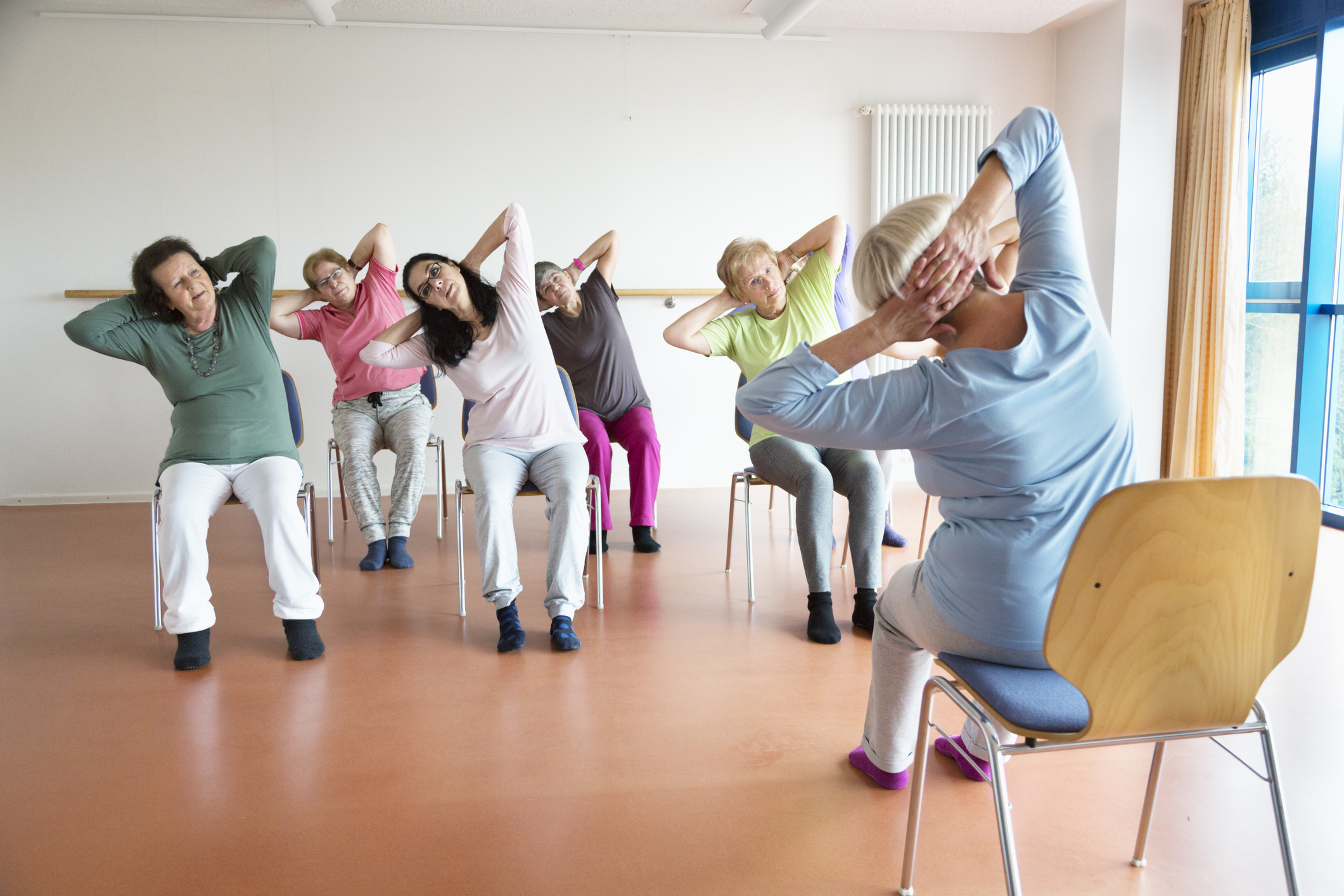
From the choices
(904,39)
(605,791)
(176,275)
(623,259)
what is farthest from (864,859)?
(904,39)

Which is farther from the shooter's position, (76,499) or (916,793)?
(76,499)

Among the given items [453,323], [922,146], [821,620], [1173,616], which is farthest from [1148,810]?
[922,146]

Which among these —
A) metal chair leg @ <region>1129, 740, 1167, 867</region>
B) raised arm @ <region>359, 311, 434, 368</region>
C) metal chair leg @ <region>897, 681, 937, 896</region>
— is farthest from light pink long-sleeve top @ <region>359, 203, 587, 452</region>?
metal chair leg @ <region>1129, 740, 1167, 867</region>

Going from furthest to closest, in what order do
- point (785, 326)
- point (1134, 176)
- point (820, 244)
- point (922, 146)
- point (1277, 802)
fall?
point (922, 146) < point (1134, 176) < point (820, 244) < point (785, 326) < point (1277, 802)

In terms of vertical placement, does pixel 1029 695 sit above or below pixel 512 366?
below

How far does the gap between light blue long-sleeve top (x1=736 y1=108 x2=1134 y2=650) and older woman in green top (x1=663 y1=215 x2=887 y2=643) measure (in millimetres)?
1349

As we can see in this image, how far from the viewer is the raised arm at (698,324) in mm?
3098

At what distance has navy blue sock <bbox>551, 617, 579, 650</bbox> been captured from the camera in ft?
8.85

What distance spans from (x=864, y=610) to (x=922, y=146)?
3.32m

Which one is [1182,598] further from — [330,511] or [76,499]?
[76,499]

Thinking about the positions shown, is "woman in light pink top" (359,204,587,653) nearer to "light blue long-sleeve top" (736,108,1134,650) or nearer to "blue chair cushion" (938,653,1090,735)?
"light blue long-sleeve top" (736,108,1134,650)

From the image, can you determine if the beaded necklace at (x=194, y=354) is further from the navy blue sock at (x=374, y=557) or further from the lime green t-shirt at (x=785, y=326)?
the lime green t-shirt at (x=785, y=326)

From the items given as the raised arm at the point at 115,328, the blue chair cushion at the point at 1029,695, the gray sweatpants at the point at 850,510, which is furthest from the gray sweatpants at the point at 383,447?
the blue chair cushion at the point at 1029,695

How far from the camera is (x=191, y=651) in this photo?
8.55 feet
